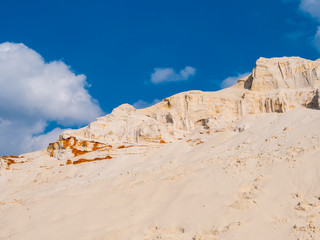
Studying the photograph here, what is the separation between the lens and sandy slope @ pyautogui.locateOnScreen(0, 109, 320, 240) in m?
10.4

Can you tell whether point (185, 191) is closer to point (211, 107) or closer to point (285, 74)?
point (211, 107)

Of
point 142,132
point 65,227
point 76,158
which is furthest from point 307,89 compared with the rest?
point 65,227

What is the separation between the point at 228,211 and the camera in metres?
11.1

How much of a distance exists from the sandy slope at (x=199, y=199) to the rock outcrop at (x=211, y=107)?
13992mm

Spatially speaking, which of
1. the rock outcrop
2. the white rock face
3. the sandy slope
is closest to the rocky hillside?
the sandy slope

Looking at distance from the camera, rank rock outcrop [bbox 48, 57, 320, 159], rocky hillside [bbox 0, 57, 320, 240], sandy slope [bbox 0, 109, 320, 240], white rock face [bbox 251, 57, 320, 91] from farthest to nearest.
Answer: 1. white rock face [bbox 251, 57, 320, 91]
2. rock outcrop [bbox 48, 57, 320, 159]
3. rocky hillside [bbox 0, 57, 320, 240]
4. sandy slope [bbox 0, 109, 320, 240]

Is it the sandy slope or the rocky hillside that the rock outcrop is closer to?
the rocky hillside

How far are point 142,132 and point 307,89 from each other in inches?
917

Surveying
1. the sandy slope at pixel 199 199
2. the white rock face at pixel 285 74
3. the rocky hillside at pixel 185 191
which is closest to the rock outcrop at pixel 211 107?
the white rock face at pixel 285 74

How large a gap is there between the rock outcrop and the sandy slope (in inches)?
551

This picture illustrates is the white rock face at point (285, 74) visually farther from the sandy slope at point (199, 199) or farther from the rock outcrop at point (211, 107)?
the sandy slope at point (199, 199)

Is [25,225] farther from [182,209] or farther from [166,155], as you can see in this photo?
[166,155]

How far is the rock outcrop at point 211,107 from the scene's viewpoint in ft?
114

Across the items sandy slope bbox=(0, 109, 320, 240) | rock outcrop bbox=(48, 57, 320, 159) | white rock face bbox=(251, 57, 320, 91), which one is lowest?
sandy slope bbox=(0, 109, 320, 240)
